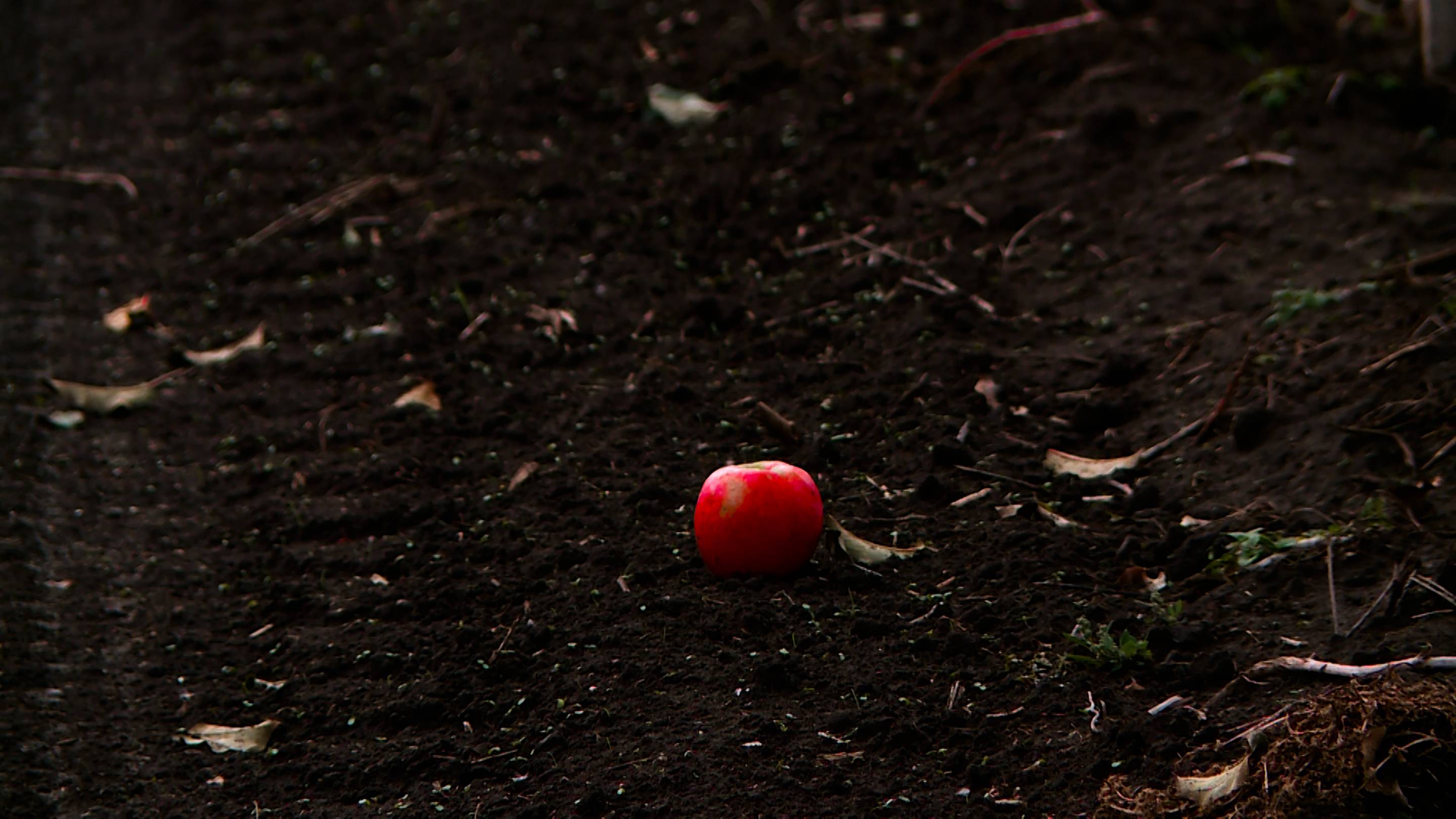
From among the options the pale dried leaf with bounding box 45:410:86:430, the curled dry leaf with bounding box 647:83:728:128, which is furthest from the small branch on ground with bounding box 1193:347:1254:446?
the pale dried leaf with bounding box 45:410:86:430

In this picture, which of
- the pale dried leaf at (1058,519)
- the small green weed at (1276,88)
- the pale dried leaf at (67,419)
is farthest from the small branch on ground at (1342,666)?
the pale dried leaf at (67,419)

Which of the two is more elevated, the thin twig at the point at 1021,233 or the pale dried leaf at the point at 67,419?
the pale dried leaf at the point at 67,419

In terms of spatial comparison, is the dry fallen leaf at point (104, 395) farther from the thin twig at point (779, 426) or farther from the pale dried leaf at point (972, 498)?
the pale dried leaf at point (972, 498)

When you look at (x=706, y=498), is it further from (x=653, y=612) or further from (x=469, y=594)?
(x=469, y=594)

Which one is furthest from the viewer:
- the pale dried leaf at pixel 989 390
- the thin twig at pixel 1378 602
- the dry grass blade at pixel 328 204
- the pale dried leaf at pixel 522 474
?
the dry grass blade at pixel 328 204

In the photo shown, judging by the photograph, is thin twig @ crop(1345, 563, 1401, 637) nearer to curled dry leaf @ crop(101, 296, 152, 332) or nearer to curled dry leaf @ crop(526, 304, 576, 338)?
curled dry leaf @ crop(526, 304, 576, 338)

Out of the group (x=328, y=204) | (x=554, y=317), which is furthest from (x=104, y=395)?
(x=554, y=317)
